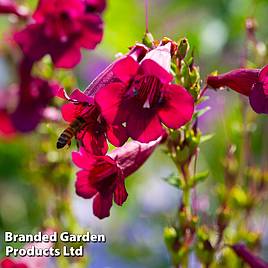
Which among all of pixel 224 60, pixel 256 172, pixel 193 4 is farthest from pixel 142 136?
pixel 193 4

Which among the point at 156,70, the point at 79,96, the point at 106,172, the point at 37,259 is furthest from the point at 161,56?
the point at 37,259

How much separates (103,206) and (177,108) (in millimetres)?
225

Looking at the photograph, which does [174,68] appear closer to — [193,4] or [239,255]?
[239,255]

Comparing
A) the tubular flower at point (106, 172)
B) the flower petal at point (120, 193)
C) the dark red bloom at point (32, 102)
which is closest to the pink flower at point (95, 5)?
the dark red bloom at point (32, 102)

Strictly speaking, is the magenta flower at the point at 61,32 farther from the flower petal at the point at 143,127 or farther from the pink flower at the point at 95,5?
the flower petal at the point at 143,127

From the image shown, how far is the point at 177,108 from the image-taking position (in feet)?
4.03

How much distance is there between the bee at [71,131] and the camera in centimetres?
129

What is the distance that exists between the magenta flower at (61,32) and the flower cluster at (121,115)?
35cm

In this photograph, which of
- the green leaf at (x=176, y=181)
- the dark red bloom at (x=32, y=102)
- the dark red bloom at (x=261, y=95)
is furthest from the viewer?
the dark red bloom at (x=32, y=102)

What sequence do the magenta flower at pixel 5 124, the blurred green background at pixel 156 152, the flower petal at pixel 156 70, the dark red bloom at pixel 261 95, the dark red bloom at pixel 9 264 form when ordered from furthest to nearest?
the blurred green background at pixel 156 152 → the magenta flower at pixel 5 124 → the dark red bloom at pixel 9 264 → the dark red bloom at pixel 261 95 → the flower petal at pixel 156 70

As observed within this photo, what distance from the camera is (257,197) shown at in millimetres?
1766

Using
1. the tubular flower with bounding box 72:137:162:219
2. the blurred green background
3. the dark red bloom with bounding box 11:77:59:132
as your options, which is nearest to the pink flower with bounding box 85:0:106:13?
the dark red bloom with bounding box 11:77:59:132

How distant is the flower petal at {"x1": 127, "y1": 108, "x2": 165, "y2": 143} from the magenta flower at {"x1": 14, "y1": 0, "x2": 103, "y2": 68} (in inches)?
16.6

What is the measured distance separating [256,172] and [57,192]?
453mm
